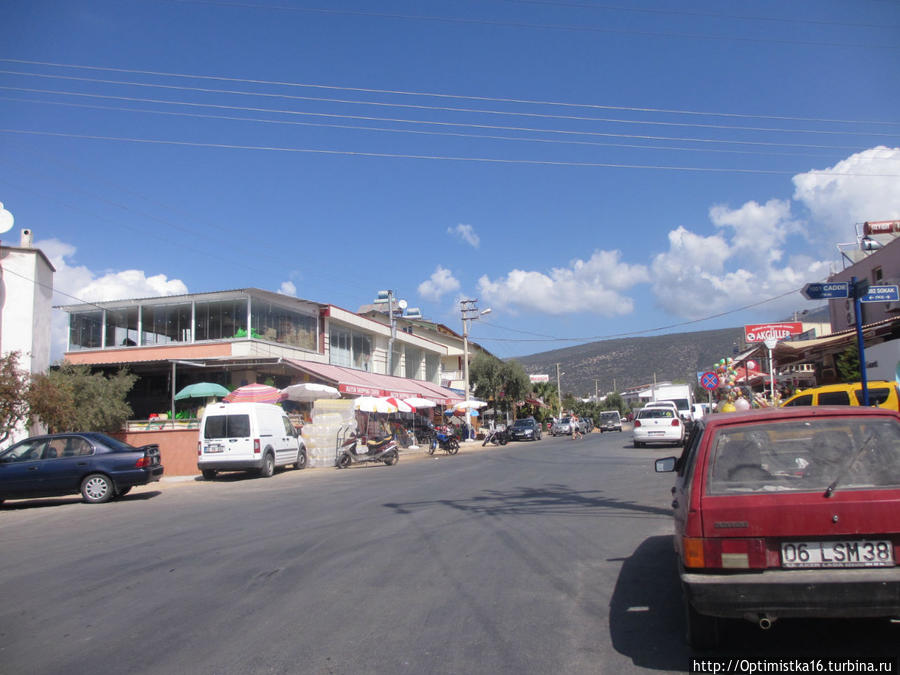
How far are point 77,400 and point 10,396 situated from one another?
464 centimetres

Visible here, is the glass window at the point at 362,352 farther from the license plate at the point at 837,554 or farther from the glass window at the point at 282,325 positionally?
the license plate at the point at 837,554

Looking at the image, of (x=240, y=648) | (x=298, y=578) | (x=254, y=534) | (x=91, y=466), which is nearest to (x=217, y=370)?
(x=91, y=466)

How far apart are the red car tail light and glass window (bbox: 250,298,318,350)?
1060 inches

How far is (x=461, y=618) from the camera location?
17.8 ft

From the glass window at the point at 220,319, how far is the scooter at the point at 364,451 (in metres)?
8.27

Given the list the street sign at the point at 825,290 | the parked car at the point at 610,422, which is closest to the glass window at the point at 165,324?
the street sign at the point at 825,290

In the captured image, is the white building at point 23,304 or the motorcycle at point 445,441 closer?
the white building at point 23,304

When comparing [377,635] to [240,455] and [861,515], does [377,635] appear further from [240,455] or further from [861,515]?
[240,455]

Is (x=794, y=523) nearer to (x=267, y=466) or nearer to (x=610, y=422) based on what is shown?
(x=267, y=466)

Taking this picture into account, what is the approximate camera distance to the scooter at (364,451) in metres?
23.8

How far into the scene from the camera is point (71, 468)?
47.4ft

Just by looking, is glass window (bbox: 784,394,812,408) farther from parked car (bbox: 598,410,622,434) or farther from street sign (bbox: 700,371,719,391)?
parked car (bbox: 598,410,622,434)

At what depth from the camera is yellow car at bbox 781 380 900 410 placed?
13.1m

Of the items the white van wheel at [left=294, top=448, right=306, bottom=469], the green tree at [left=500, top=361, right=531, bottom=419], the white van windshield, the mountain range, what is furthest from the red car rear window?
the mountain range
